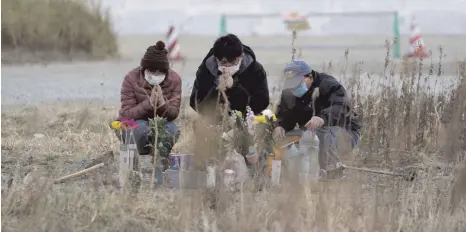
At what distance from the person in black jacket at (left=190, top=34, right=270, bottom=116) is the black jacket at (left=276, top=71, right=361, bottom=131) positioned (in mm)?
191

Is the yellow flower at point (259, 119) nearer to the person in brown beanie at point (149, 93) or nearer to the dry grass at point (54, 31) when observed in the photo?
the person in brown beanie at point (149, 93)

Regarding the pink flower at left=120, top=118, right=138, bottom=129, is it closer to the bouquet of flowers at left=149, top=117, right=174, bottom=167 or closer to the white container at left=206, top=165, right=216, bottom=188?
the bouquet of flowers at left=149, top=117, right=174, bottom=167

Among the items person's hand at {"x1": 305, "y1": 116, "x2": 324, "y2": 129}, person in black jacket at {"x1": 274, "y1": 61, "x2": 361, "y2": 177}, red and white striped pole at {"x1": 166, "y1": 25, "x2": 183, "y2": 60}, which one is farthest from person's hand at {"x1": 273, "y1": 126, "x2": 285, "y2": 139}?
red and white striped pole at {"x1": 166, "y1": 25, "x2": 183, "y2": 60}

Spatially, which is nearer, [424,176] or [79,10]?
[424,176]

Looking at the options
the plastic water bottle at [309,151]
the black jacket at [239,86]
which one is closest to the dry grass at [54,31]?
the black jacket at [239,86]

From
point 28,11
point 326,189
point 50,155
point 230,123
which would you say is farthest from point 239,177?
point 28,11

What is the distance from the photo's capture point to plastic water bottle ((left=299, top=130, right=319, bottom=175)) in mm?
5191

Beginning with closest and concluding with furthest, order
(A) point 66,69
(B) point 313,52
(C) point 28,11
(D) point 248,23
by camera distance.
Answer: (A) point 66,69 → (C) point 28,11 → (B) point 313,52 → (D) point 248,23

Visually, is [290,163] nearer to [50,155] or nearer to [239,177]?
[239,177]

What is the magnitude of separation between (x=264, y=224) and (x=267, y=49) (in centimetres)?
1539

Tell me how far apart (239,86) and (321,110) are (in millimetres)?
512

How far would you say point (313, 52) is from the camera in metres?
18.3

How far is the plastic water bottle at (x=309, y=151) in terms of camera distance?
17.0 ft

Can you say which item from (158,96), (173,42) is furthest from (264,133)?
(173,42)
